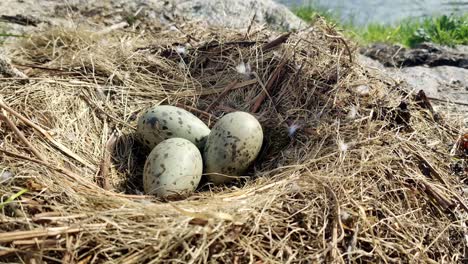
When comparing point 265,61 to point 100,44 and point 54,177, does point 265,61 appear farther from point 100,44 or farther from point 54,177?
point 54,177

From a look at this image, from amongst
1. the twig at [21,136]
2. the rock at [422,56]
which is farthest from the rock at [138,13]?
the twig at [21,136]

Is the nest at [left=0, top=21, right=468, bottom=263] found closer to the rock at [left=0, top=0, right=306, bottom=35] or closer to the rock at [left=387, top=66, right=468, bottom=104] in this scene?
the rock at [left=0, top=0, right=306, bottom=35]

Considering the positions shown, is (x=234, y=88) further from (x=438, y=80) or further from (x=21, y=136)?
(x=438, y=80)

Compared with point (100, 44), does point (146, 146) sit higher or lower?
lower

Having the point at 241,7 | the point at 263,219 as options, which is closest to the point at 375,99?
the point at 263,219

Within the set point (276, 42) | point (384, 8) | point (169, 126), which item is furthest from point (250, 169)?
point (384, 8)

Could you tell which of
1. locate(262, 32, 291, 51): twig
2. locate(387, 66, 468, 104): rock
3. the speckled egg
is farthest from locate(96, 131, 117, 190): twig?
locate(387, 66, 468, 104): rock

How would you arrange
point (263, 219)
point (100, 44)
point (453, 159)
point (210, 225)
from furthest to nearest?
point (100, 44) → point (453, 159) → point (263, 219) → point (210, 225)
